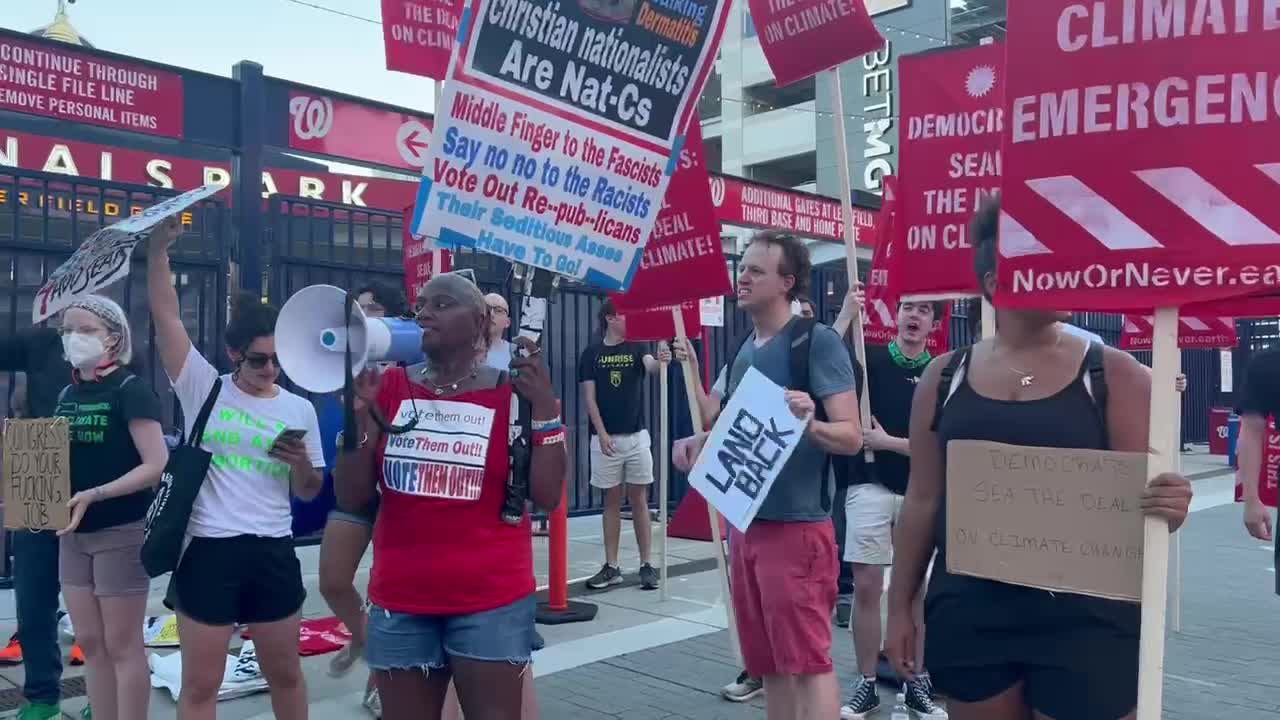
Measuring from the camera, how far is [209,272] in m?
8.20

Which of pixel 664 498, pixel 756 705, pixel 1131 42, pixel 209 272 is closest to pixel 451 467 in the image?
pixel 1131 42

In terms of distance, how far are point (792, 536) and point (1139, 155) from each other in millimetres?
1897

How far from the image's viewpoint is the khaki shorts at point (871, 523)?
16.4 feet

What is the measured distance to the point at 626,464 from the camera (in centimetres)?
797

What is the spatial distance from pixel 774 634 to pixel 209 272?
5984 mm

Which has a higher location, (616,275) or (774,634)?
(616,275)

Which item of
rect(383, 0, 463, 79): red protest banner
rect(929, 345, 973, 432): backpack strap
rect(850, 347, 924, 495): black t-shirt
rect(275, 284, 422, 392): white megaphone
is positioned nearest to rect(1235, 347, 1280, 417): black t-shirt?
rect(850, 347, 924, 495): black t-shirt

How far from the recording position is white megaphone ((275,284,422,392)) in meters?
2.73

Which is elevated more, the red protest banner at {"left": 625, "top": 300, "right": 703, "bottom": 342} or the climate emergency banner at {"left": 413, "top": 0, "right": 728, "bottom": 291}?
the climate emergency banner at {"left": 413, "top": 0, "right": 728, "bottom": 291}

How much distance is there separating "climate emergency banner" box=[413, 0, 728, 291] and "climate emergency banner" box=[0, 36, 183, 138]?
5731 mm

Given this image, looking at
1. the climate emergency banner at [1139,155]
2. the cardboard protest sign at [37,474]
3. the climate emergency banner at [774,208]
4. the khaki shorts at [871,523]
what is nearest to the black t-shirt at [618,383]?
the khaki shorts at [871,523]

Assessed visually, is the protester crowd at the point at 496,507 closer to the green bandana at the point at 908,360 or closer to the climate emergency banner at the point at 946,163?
the green bandana at the point at 908,360

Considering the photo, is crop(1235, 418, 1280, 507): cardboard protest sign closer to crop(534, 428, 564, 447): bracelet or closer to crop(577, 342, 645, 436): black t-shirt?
crop(534, 428, 564, 447): bracelet

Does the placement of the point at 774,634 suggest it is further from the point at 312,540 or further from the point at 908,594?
the point at 312,540
